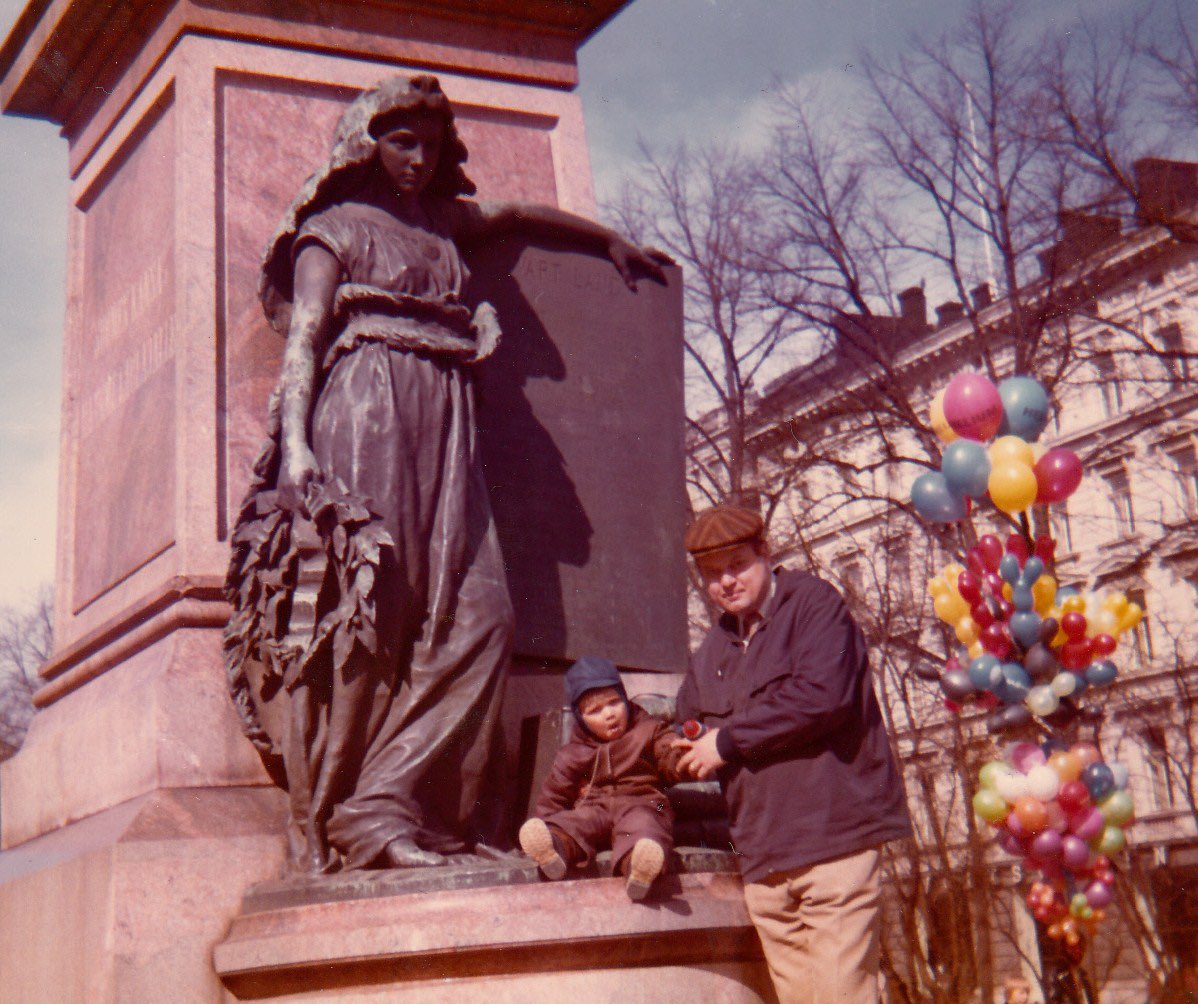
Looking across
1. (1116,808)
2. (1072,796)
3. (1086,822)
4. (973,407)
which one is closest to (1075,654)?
(1072,796)

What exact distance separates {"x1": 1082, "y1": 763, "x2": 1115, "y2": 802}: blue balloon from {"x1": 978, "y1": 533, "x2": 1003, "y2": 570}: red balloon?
1.58 metres

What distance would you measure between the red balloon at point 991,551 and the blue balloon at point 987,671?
55 cm

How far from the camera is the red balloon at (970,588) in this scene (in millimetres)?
10148

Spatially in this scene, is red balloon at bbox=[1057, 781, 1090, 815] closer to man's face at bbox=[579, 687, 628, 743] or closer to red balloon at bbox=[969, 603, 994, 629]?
red balloon at bbox=[969, 603, 994, 629]

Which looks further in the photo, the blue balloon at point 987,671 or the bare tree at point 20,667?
the bare tree at point 20,667

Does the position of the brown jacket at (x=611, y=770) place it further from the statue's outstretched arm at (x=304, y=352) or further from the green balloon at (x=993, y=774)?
the green balloon at (x=993, y=774)

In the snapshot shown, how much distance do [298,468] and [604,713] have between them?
121 cm

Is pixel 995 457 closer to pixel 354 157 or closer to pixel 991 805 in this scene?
pixel 991 805

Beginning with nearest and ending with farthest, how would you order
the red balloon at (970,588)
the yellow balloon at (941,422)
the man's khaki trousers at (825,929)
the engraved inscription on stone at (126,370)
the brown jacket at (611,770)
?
the man's khaki trousers at (825,929) → the brown jacket at (611,770) → the engraved inscription on stone at (126,370) → the yellow balloon at (941,422) → the red balloon at (970,588)

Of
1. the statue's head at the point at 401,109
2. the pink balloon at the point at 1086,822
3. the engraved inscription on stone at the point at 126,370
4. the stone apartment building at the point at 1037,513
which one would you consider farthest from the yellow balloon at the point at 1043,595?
the engraved inscription on stone at the point at 126,370

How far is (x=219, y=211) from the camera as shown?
6.21 m

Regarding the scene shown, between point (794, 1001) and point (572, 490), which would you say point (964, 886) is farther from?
point (794, 1001)

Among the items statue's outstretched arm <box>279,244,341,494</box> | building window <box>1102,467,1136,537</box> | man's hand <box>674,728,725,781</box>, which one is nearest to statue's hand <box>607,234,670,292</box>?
statue's outstretched arm <box>279,244,341,494</box>

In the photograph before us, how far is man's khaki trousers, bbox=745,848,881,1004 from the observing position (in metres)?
4.24
